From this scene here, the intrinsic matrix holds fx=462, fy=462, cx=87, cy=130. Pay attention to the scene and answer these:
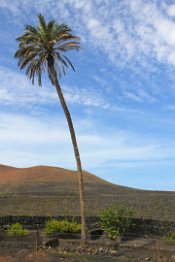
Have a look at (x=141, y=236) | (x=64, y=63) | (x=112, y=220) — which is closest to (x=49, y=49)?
(x=64, y=63)

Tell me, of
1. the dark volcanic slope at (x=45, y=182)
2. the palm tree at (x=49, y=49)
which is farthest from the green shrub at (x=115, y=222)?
the dark volcanic slope at (x=45, y=182)

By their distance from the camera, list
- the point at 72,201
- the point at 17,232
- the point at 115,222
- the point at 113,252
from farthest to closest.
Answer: the point at 72,201
the point at 17,232
the point at 115,222
the point at 113,252

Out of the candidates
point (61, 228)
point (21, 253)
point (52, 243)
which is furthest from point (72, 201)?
point (21, 253)

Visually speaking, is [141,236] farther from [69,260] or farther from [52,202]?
[52,202]

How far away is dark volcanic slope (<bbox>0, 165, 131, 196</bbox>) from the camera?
71.4m

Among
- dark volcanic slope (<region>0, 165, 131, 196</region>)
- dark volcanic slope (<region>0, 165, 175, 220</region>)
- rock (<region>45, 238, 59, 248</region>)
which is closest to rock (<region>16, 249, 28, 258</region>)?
rock (<region>45, 238, 59, 248</region>)

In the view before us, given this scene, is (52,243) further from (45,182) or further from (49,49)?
(45,182)

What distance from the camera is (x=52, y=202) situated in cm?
5194

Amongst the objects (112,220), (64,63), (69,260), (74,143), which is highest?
(64,63)

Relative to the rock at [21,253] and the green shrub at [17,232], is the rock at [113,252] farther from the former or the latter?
the green shrub at [17,232]

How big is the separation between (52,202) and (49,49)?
71.1 ft

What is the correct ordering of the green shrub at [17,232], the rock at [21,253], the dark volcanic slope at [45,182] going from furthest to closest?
1. the dark volcanic slope at [45,182]
2. the green shrub at [17,232]
3. the rock at [21,253]

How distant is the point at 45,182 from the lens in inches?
3135

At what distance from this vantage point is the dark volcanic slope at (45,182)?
7144 cm
